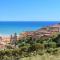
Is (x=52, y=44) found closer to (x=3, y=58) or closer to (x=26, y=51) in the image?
(x=26, y=51)

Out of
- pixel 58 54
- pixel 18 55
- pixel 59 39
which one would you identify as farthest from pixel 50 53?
pixel 59 39

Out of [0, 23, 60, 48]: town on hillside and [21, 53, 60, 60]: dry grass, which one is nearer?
[21, 53, 60, 60]: dry grass

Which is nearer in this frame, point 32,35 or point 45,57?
point 45,57

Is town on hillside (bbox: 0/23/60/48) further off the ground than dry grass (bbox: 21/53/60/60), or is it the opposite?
dry grass (bbox: 21/53/60/60)

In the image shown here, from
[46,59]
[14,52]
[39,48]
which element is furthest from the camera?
[39,48]

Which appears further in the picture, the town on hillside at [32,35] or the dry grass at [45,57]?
the town on hillside at [32,35]

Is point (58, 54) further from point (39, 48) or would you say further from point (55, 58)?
point (39, 48)

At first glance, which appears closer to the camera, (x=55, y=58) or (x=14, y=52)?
(x=55, y=58)

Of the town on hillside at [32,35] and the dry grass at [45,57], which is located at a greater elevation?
the dry grass at [45,57]

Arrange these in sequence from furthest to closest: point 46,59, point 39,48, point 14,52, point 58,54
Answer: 1. point 39,48
2. point 14,52
3. point 58,54
4. point 46,59
